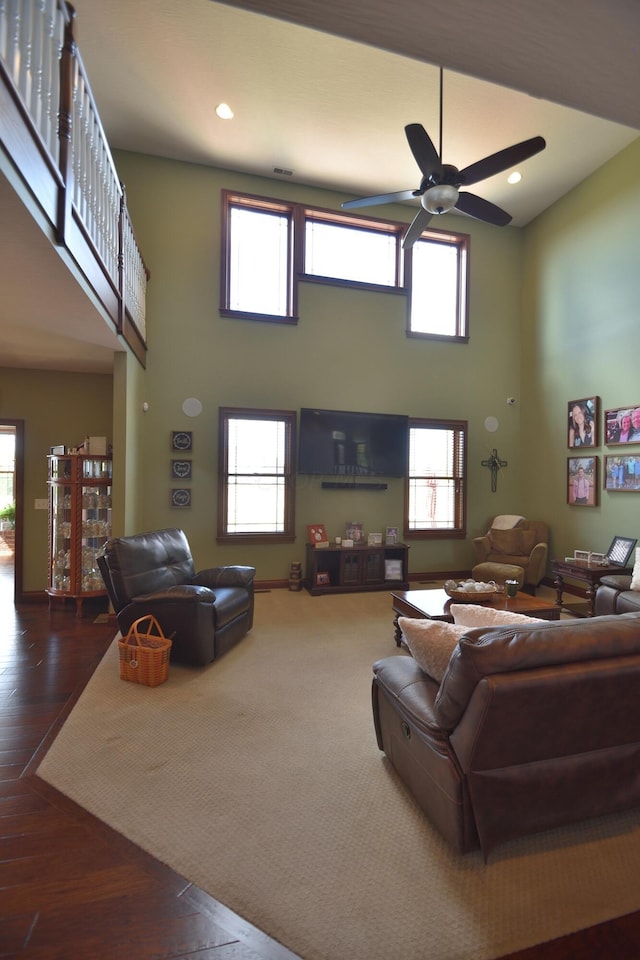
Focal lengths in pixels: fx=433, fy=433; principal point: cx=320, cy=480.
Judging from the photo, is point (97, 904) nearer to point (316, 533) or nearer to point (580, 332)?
point (316, 533)

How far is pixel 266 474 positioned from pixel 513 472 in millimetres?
3867

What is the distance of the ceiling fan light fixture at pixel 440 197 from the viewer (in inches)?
139

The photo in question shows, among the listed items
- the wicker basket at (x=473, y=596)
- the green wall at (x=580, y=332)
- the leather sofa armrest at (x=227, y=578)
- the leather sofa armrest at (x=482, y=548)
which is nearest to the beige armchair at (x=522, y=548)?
the leather sofa armrest at (x=482, y=548)

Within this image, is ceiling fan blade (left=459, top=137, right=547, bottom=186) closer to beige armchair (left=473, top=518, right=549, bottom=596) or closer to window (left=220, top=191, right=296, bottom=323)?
window (left=220, top=191, right=296, bottom=323)

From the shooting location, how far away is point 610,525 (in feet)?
17.2

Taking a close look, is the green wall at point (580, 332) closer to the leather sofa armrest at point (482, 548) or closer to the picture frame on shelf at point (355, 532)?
the leather sofa armrest at point (482, 548)

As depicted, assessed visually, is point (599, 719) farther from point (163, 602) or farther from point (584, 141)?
point (584, 141)

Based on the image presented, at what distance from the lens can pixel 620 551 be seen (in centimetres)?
480

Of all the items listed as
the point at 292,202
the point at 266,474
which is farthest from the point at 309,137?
the point at 266,474

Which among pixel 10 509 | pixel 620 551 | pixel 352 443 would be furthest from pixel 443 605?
pixel 10 509

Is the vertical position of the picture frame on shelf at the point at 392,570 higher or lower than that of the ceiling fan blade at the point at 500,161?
lower

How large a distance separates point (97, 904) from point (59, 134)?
3541mm

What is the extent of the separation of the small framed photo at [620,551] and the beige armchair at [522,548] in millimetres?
870

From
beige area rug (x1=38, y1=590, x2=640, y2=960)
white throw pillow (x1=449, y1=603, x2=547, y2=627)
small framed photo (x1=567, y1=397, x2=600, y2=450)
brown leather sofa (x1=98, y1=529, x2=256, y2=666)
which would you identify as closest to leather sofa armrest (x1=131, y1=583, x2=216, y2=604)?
brown leather sofa (x1=98, y1=529, x2=256, y2=666)
